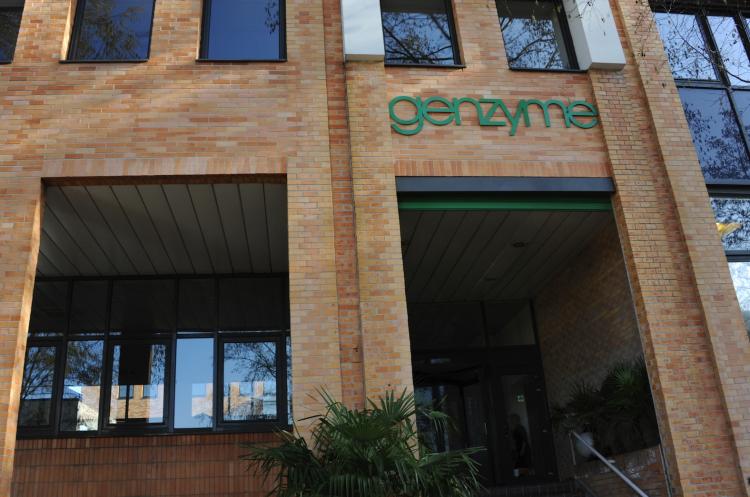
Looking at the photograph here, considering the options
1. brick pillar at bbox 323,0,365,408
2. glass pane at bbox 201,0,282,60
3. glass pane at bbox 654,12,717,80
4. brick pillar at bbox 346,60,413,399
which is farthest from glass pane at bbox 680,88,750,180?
glass pane at bbox 201,0,282,60

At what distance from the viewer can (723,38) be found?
35.5 ft

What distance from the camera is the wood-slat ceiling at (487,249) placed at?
8891mm

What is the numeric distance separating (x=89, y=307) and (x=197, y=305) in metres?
1.60

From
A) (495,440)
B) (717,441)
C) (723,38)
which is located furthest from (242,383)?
(723,38)

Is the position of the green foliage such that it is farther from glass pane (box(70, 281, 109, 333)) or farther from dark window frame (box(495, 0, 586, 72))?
glass pane (box(70, 281, 109, 333))

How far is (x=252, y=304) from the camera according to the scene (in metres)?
10.7

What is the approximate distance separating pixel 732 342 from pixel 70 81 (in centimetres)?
817

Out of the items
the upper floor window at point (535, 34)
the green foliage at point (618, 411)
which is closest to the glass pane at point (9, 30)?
the upper floor window at point (535, 34)

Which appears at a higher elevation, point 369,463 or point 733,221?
point 733,221

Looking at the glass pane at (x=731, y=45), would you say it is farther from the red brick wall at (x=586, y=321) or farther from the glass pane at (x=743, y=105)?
the red brick wall at (x=586, y=321)

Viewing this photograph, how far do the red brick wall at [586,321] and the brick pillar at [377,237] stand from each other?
3.26 metres

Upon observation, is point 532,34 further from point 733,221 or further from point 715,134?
point 733,221

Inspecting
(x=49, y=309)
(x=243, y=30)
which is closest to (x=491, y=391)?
(x=243, y=30)

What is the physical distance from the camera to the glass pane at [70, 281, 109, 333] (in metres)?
10.4
